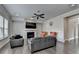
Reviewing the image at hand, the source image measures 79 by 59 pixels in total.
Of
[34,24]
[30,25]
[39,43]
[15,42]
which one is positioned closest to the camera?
[39,43]

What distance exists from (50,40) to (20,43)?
6.91 ft

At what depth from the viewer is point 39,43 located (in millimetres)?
4184

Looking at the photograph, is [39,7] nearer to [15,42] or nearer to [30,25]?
[15,42]

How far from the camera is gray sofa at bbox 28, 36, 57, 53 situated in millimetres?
3902

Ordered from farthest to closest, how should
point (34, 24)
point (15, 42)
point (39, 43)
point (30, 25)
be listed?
point (34, 24) → point (30, 25) → point (15, 42) → point (39, 43)

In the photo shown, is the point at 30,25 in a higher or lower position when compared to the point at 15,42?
higher

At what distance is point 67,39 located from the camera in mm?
7121

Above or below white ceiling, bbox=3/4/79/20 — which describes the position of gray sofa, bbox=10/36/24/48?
below

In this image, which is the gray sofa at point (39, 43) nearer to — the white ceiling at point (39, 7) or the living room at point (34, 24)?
the living room at point (34, 24)

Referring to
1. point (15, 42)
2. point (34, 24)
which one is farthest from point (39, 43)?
point (34, 24)

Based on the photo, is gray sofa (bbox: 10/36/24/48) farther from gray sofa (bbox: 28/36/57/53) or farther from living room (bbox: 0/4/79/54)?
gray sofa (bbox: 28/36/57/53)

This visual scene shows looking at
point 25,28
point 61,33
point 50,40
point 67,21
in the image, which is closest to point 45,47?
point 50,40

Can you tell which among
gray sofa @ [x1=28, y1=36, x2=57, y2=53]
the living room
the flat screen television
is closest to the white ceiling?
the living room

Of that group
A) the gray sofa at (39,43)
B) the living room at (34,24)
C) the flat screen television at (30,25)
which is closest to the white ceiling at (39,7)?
the living room at (34,24)
